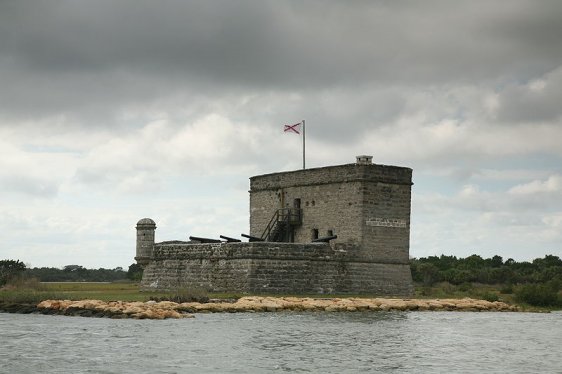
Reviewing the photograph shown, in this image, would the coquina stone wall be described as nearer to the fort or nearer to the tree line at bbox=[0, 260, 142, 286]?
the fort

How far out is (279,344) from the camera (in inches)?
1038

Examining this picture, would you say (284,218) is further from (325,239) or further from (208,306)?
(208,306)

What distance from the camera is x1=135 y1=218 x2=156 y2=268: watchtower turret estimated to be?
4728cm

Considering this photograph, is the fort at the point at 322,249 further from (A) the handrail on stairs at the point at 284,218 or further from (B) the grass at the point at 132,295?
(B) the grass at the point at 132,295

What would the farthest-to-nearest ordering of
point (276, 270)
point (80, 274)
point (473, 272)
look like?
point (80, 274)
point (473, 272)
point (276, 270)

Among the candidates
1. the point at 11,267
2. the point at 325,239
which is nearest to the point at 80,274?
the point at 11,267

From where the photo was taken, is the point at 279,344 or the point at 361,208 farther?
the point at 361,208

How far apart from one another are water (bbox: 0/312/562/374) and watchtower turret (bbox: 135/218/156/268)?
12.1 metres

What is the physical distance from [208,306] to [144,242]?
12.1 metres

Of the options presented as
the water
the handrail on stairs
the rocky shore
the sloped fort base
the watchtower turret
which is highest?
the handrail on stairs

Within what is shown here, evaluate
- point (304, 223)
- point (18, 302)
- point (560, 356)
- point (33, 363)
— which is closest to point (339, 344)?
point (560, 356)

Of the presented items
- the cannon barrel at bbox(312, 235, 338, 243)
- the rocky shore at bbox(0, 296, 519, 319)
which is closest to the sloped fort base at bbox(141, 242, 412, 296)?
the cannon barrel at bbox(312, 235, 338, 243)

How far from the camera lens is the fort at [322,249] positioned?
1640 inches

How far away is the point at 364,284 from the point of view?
4350 centimetres
